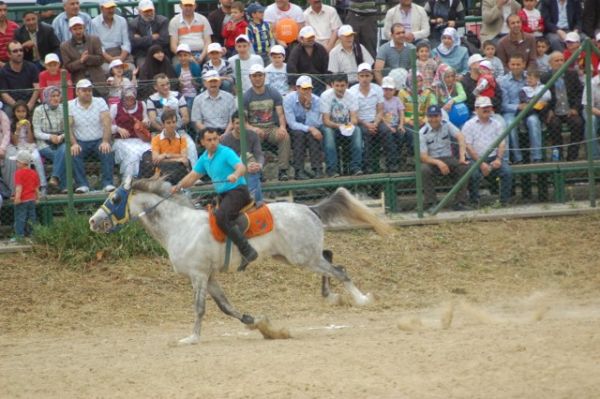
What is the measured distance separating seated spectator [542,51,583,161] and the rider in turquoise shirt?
6.68m

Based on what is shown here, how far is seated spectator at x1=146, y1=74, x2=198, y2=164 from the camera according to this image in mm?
16938

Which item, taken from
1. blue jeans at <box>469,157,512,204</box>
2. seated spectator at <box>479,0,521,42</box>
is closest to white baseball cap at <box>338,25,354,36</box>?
seated spectator at <box>479,0,521,42</box>

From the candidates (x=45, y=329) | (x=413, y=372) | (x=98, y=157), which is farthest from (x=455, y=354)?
(x=98, y=157)

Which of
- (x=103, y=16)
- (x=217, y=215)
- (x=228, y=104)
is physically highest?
(x=103, y=16)

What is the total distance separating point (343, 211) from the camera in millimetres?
14297

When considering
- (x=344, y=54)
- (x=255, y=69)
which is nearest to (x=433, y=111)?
(x=344, y=54)

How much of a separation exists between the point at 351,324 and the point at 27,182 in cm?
511

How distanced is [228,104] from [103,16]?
321 cm

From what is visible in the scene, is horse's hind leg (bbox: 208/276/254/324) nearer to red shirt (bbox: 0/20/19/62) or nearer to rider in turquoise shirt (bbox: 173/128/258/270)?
rider in turquoise shirt (bbox: 173/128/258/270)

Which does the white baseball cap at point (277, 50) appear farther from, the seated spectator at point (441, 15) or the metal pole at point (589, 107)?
the metal pole at point (589, 107)

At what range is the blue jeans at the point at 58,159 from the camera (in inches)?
664

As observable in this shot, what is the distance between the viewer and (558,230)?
17.8m

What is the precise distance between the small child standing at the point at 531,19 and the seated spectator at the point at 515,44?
86 cm

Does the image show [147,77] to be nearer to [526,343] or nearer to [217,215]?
[217,215]
